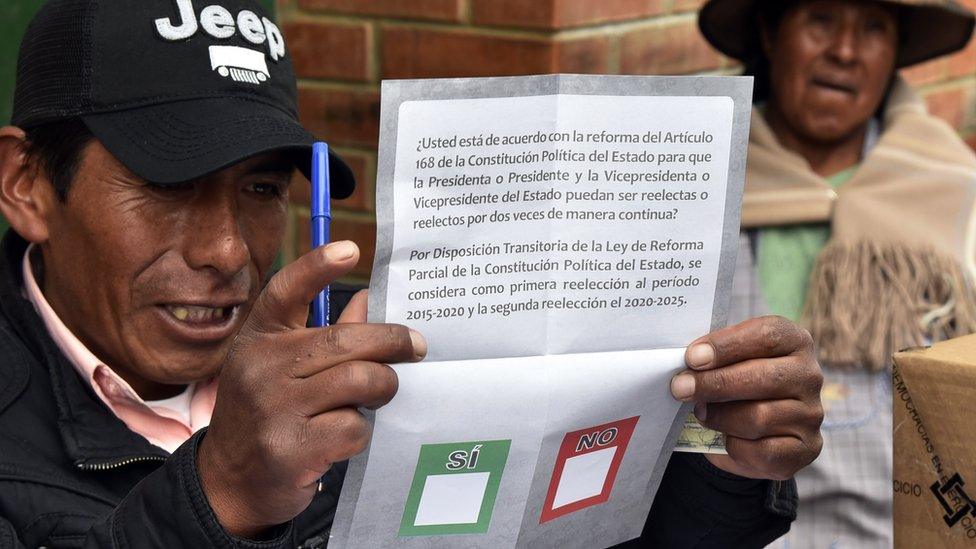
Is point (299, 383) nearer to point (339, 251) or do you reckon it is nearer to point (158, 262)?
point (339, 251)

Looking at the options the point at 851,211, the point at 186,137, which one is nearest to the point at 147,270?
the point at 186,137

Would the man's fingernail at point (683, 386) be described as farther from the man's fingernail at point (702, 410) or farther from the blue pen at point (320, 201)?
the blue pen at point (320, 201)

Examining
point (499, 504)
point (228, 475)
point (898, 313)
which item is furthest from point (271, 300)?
point (898, 313)

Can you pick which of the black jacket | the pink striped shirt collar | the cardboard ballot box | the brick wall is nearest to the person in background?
the brick wall

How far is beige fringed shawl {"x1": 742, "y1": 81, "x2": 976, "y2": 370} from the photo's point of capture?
2473 millimetres

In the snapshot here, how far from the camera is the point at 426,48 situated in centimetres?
241

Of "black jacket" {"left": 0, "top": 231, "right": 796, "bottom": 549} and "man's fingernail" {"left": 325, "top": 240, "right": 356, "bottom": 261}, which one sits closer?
"man's fingernail" {"left": 325, "top": 240, "right": 356, "bottom": 261}

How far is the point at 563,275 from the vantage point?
3.79ft

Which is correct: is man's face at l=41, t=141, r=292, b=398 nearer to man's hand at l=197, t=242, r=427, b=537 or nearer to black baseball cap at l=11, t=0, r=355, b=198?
black baseball cap at l=11, t=0, r=355, b=198

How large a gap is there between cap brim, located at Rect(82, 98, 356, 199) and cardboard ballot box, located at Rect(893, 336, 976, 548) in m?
0.76

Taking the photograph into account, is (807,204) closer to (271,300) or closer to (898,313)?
(898,313)

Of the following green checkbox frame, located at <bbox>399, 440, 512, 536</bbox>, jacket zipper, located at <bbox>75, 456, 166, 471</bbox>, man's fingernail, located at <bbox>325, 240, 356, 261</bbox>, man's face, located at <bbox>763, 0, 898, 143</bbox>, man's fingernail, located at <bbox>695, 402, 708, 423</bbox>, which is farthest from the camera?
man's face, located at <bbox>763, 0, 898, 143</bbox>

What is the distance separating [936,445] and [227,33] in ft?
3.11

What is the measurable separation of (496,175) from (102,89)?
60 cm
